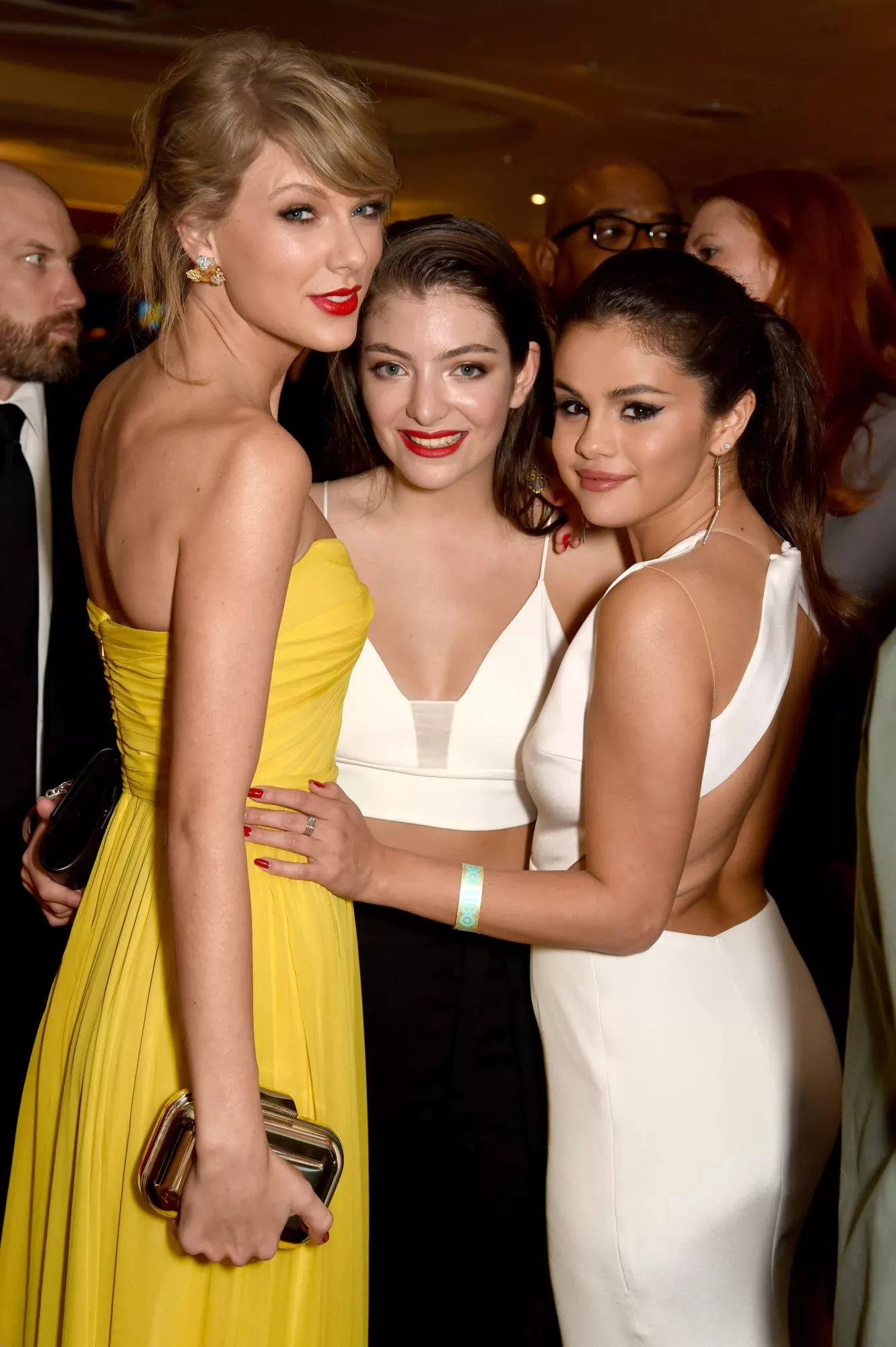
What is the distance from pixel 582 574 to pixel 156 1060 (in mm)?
1023

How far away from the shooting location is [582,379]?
5.24 feet

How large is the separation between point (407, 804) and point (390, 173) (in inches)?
37.6

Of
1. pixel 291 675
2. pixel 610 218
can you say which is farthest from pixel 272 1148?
pixel 610 218

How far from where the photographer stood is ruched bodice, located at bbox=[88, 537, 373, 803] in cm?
137

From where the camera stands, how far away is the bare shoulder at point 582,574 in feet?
6.31

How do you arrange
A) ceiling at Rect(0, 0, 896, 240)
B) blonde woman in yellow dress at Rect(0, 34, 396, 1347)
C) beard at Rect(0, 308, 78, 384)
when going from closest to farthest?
blonde woman in yellow dress at Rect(0, 34, 396, 1347) → beard at Rect(0, 308, 78, 384) → ceiling at Rect(0, 0, 896, 240)

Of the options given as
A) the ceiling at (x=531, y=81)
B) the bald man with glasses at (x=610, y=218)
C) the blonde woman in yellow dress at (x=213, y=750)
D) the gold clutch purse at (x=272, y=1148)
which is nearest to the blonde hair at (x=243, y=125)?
the blonde woman in yellow dress at (x=213, y=750)

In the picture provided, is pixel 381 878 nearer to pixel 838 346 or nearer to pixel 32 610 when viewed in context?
pixel 32 610

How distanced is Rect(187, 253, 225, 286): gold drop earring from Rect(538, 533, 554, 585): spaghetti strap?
0.79 meters

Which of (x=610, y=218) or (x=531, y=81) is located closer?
(x=610, y=218)

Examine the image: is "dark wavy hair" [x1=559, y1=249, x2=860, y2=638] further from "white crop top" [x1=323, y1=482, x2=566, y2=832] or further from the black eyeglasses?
the black eyeglasses

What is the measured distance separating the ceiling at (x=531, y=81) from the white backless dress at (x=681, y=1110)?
11.1ft

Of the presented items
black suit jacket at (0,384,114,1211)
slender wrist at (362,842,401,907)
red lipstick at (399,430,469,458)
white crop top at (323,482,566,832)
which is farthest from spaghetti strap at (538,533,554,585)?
black suit jacket at (0,384,114,1211)

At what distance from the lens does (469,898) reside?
4.92ft
